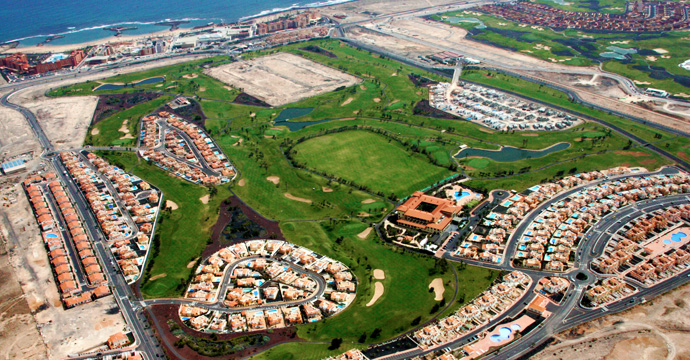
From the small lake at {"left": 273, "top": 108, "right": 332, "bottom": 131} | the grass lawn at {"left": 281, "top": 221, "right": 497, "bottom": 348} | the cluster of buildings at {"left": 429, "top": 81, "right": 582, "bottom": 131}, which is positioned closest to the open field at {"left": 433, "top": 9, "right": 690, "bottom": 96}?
the cluster of buildings at {"left": 429, "top": 81, "right": 582, "bottom": 131}

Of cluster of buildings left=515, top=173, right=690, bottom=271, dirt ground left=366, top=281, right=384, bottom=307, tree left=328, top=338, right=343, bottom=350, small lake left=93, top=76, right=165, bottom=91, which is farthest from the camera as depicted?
small lake left=93, top=76, right=165, bottom=91

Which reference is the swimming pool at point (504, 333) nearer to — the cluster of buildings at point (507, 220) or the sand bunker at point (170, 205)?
the cluster of buildings at point (507, 220)

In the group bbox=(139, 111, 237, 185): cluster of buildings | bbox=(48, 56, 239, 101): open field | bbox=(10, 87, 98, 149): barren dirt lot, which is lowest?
bbox=(139, 111, 237, 185): cluster of buildings

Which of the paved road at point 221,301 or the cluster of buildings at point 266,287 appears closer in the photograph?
the cluster of buildings at point 266,287

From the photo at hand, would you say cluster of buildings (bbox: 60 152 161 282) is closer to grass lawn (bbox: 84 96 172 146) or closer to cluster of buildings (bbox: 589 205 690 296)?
grass lawn (bbox: 84 96 172 146)

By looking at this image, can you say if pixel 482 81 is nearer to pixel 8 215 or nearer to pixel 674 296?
pixel 674 296

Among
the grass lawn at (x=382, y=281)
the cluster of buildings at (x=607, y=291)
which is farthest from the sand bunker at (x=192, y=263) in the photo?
the cluster of buildings at (x=607, y=291)
